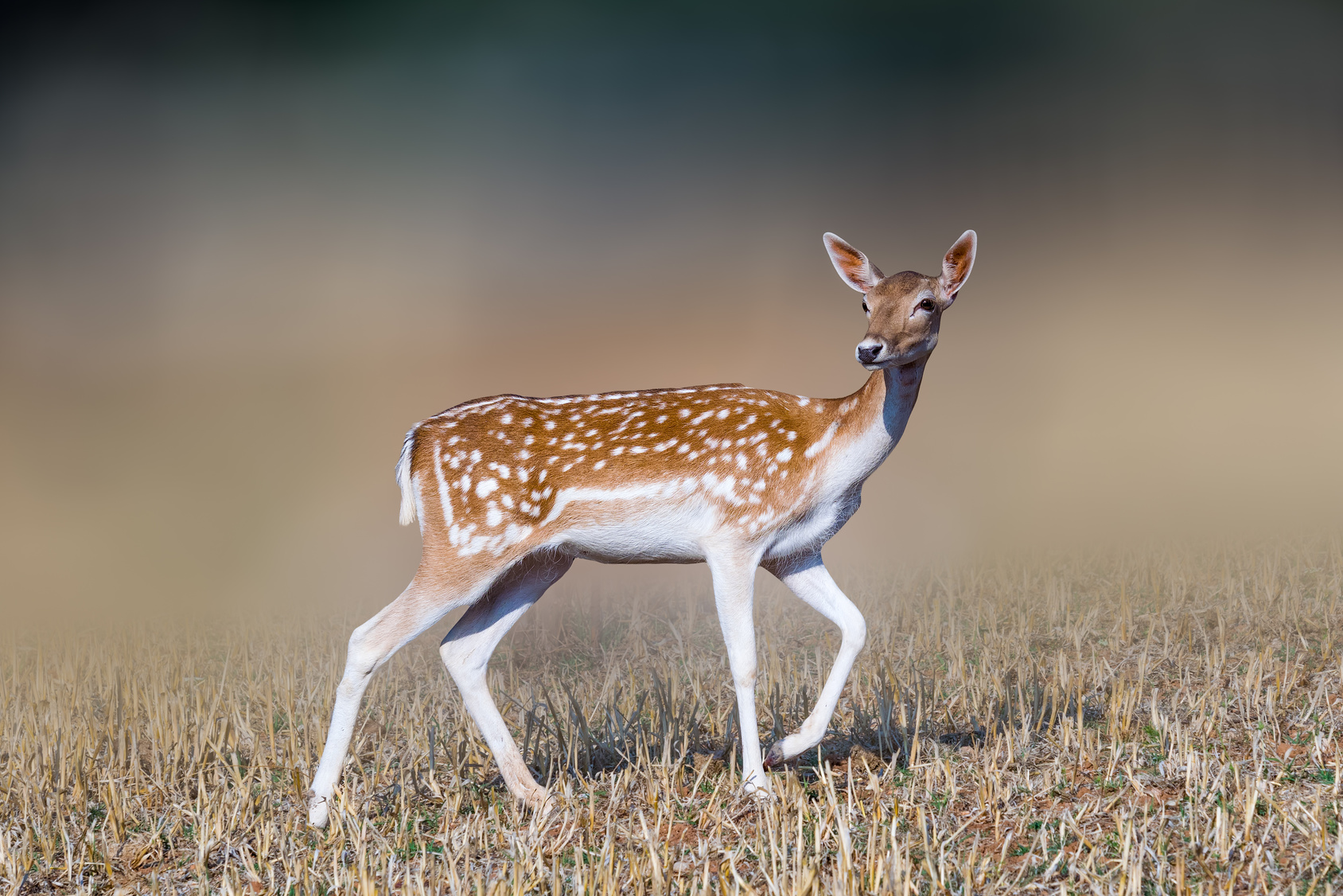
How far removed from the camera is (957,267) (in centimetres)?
531

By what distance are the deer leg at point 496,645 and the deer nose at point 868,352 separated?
194cm

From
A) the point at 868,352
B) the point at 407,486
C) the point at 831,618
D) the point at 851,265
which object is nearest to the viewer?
the point at 868,352

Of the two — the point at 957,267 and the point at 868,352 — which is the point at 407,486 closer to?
the point at 868,352

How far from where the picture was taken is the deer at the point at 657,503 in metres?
5.33

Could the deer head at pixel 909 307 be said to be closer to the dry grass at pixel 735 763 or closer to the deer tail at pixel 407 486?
the dry grass at pixel 735 763

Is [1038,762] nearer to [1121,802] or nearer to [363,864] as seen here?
[1121,802]

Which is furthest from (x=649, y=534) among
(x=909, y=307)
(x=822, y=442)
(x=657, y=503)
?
(x=909, y=307)

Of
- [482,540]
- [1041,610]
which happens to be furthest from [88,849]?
[1041,610]

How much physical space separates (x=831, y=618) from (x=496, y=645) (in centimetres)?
170

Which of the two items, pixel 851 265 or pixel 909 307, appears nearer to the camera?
pixel 909 307

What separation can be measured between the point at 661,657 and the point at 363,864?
4472mm

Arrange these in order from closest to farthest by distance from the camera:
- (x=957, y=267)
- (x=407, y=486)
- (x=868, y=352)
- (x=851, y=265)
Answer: (x=868, y=352), (x=957, y=267), (x=851, y=265), (x=407, y=486)

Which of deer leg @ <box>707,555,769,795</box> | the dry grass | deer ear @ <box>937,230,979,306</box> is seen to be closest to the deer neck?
deer ear @ <box>937,230,979,306</box>

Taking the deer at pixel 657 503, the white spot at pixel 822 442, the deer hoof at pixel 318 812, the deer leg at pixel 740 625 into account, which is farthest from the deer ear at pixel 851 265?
the deer hoof at pixel 318 812
